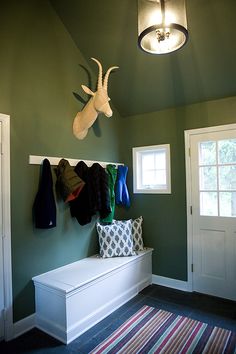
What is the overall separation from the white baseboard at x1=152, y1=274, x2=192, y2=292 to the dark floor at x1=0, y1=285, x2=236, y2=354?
71 mm

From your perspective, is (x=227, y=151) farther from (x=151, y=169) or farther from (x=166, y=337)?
(x=166, y=337)

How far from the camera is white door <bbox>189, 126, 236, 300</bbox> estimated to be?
9.71ft

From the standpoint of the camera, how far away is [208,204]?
10.3 ft

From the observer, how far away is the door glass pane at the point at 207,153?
10.1 ft

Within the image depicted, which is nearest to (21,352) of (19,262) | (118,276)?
(19,262)

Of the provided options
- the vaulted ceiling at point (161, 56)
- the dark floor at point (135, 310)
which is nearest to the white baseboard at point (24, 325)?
the dark floor at point (135, 310)

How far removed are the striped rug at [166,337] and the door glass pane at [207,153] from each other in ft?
5.85

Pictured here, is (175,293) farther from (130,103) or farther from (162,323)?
(130,103)

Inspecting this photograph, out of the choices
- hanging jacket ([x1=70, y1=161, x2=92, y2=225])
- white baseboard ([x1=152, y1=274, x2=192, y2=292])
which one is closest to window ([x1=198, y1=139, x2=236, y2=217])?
white baseboard ([x1=152, y1=274, x2=192, y2=292])

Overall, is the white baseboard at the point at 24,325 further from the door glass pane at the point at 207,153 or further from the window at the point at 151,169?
the door glass pane at the point at 207,153

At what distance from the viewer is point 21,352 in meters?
2.10

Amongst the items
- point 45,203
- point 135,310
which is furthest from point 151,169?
point 135,310

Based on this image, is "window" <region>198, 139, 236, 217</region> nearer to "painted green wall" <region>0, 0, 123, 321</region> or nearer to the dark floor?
the dark floor

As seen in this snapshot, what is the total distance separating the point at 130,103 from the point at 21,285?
8.60 ft
